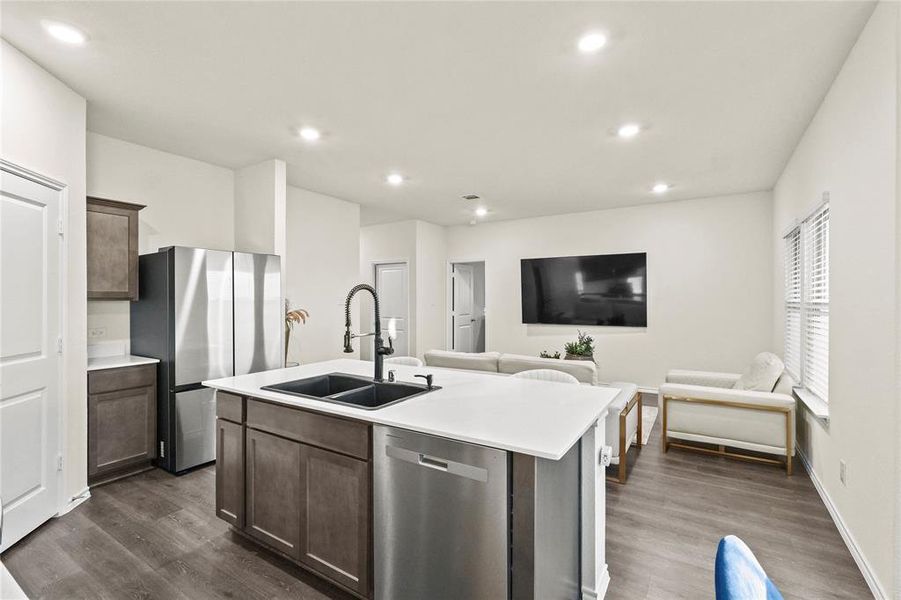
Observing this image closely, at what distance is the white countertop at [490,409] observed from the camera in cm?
149

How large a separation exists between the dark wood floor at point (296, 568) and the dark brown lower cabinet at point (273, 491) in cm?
17

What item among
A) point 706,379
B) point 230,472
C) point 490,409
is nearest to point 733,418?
point 706,379

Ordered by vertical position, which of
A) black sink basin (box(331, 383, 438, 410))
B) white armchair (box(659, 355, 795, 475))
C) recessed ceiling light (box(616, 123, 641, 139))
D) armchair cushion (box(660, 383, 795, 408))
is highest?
recessed ceiling light (box(616, 123, 641, 139))

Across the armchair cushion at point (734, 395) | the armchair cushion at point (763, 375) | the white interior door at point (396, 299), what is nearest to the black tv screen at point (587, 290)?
the white interior door at point (396, 299)

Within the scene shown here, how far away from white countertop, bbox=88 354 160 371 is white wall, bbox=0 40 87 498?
0.23 m

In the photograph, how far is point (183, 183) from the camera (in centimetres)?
409

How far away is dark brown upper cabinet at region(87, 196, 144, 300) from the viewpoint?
3174 mm

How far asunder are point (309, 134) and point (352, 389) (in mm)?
2245

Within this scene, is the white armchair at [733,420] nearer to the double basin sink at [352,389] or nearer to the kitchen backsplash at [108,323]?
the double basin sink at [352,389]

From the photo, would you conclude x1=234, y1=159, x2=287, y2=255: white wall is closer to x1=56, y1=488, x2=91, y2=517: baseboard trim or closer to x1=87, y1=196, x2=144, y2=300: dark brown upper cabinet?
x1=87, y1=196, x2=144, y2=300: dark brown upper cabinet

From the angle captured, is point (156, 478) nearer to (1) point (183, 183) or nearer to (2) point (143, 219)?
(2) point (143, 219)

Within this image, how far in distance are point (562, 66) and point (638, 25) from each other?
467 mm

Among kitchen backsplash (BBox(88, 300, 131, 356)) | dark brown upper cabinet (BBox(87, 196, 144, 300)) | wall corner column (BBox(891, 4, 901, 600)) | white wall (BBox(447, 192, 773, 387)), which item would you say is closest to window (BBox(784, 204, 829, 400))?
white wall (BBox(447, 192, 773, 387))

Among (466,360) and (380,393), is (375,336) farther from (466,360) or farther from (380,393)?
(466,360)
